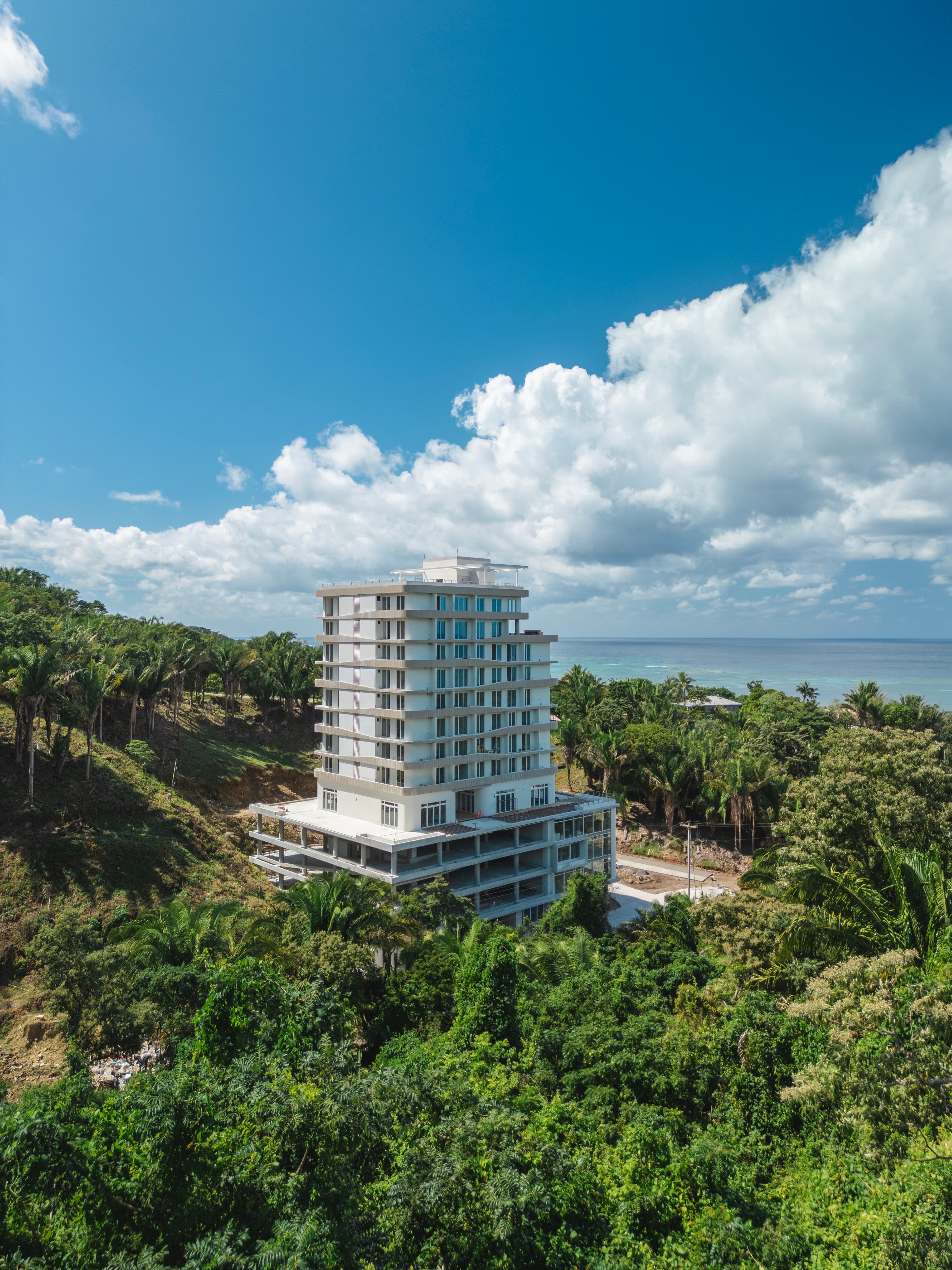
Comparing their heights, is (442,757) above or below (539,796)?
above

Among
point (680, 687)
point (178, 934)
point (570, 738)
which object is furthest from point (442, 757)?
point (680, 687)

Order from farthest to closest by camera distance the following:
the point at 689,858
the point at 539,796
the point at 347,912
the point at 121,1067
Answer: the point at 539,796 < the point at 689,858 < the point at 347,912 < the point at 121,1067

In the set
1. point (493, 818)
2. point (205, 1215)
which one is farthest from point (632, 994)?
point (493, 818)

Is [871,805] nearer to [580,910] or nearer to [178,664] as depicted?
[580,910]

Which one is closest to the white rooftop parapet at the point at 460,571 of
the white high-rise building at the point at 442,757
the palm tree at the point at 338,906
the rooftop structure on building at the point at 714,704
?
the white high-rise building at the point at 442,757

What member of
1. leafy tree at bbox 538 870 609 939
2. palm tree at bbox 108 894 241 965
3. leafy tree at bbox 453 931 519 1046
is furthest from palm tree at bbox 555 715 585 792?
leafy tree at bbox 453 931 519 1046
